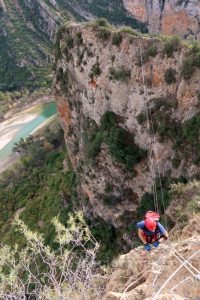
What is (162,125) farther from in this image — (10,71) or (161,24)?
(10,71)

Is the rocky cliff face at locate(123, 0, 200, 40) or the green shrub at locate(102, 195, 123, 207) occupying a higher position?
the rocky cliff face at locate(123, 0, 200, 40)

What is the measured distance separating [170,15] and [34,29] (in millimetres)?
47222

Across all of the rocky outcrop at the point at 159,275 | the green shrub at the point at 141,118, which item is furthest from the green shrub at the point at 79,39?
the rocky outcrop at the point at 159,275

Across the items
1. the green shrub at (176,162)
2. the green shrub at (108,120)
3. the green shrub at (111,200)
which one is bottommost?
the green shrub at (111,200)

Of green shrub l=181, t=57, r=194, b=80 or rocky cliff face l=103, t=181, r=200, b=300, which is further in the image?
green shrub l=181, t=57, r=194, b=80

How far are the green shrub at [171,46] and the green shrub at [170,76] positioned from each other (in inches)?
36.2

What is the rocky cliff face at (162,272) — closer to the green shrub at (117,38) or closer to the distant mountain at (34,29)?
the green shrub at (117,38)

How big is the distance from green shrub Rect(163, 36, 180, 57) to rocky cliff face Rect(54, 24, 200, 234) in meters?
0.08

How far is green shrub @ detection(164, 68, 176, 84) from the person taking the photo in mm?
25156

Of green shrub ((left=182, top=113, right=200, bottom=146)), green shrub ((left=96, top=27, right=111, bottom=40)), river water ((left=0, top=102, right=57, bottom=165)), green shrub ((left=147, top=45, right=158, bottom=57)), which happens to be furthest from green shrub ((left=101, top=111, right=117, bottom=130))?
river water ((left=0, top=102, right=57, bottom=165))

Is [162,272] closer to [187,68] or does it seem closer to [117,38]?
[187,68]

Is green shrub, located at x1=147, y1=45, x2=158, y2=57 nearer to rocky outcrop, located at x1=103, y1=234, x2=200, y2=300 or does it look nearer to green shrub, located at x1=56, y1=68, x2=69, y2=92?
green shrub, located at x1=56, y1=68, x2=69, y2=92

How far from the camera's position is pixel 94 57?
30.0 m

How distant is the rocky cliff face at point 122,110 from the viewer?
2552 cm
